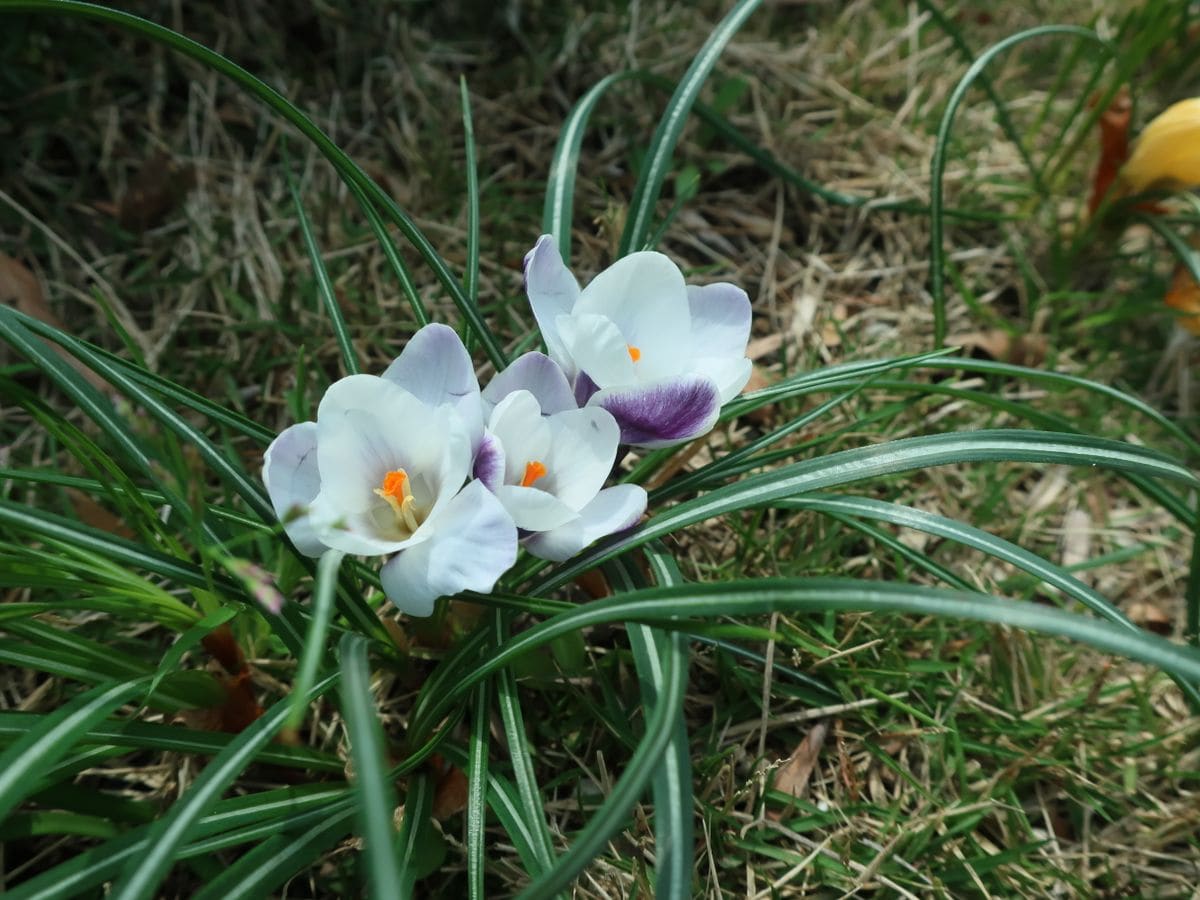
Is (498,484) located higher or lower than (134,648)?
higher

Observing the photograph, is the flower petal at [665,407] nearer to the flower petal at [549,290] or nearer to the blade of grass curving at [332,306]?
the flower petal at [549,290]

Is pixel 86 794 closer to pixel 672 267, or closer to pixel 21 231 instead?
pixel 672 267

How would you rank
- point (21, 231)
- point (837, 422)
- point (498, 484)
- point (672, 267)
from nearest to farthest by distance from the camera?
point (498, 484) < point (672, 267) < point (837, 422) < point (21, 231)

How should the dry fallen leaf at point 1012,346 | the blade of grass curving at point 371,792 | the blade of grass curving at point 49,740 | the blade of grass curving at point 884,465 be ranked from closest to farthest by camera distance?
the blade of grass curving at point 371,792 → the blade of grass curving at point 49,740 → the blade of grass curving at point 884,465 → the dry fallen leaf at point 1012,346

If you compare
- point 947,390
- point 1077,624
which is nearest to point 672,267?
point 947,390

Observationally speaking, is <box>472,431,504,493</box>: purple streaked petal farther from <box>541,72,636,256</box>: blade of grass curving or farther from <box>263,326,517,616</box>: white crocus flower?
<box>541,72,636,256</box>: blade of grass curving

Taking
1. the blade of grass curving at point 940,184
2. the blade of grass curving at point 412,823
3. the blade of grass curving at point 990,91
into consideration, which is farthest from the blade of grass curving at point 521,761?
the blade of grass curving at point 990,91
